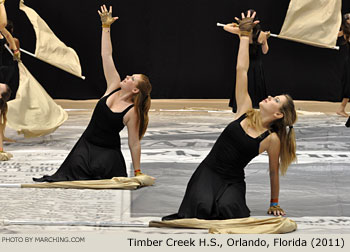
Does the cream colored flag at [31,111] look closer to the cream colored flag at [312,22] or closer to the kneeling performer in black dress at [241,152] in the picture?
the cream colored flag at [312,22]

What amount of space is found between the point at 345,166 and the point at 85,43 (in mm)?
6650

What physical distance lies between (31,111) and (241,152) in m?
3.90

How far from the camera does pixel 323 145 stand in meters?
7.94

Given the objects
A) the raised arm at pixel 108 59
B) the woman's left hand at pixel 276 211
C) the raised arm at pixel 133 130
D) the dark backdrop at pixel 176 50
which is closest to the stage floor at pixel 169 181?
the woman's left hand at pixel 276 211

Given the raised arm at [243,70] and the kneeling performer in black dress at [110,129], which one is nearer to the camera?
the raised arm at [243,70]

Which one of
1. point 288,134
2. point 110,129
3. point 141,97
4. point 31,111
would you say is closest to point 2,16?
point 31,111

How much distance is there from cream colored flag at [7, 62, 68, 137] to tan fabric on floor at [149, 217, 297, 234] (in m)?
3.70

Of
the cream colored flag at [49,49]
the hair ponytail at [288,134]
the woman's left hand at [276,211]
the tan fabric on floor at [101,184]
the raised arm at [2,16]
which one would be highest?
the raised arm at [2,16]

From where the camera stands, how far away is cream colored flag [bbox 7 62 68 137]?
7.95 metres

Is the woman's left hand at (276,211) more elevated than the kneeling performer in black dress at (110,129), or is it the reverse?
the kneeling performer in black dress at (110,129)

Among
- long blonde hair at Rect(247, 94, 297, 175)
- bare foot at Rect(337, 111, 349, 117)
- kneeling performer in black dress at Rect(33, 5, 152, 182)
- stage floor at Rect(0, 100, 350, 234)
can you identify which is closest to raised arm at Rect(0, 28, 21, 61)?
stage floor at Rect(0, 100, 350, 234)

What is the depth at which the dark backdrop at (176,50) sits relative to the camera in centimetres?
1239

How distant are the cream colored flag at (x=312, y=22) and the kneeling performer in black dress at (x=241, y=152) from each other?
402 cm

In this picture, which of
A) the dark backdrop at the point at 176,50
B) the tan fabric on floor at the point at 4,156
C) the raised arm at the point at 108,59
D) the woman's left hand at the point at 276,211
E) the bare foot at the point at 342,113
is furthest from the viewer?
the dark backdrop at the point at 176,50
